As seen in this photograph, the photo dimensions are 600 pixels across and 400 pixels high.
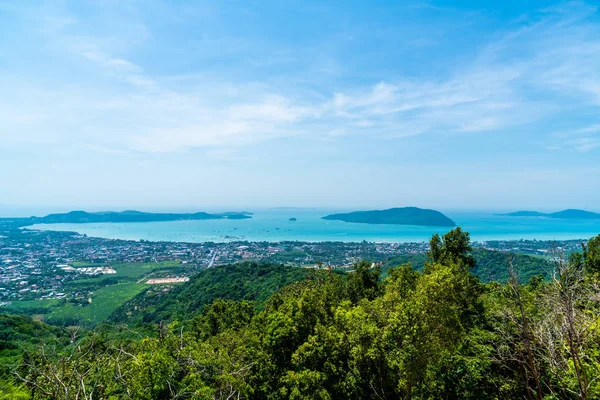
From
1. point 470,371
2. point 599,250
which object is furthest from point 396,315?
point 599,250

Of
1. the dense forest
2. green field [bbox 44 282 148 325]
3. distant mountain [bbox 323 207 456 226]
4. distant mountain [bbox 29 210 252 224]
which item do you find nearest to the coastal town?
green field [bbox 44 282 148 325]

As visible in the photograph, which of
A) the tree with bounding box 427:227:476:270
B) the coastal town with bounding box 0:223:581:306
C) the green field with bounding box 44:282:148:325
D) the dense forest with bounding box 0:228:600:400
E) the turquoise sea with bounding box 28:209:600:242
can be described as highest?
the tree with bounding box 427:227:476:270

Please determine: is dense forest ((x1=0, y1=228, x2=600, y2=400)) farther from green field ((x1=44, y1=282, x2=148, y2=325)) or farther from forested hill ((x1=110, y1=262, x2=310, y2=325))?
green field ((x1=44, y1=282, x2=148, y2=325))

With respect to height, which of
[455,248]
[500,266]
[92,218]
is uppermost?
[455,248]

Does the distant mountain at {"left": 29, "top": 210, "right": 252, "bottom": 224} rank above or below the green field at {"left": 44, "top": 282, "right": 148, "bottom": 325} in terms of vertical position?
above

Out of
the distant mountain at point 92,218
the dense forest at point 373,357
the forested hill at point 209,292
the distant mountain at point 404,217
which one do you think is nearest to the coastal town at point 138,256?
the forested hill at point 209,292

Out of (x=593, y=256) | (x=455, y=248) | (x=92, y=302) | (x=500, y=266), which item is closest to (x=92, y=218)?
(x=92, y=302)

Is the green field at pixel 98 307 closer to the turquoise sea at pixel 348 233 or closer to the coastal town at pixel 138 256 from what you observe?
the coastal town at pixel 138 256

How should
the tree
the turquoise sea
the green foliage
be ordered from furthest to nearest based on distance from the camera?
1. the turquoise sea
2. the tree
3. the green foliage

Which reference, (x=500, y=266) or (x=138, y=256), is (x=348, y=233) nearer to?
(x=138, y=256)
